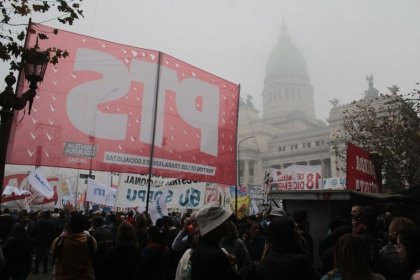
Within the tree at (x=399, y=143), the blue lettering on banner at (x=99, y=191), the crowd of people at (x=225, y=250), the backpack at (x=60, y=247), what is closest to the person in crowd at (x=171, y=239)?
the crowd of people at (x=225, y=250)

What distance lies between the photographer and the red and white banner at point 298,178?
21.1m

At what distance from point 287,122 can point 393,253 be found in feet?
323

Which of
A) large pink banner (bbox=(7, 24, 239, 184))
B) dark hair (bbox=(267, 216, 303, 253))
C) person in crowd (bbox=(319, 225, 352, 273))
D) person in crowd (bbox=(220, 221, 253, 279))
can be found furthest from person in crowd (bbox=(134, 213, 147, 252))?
dark hair (bbox=(267, 216, 303, 253))

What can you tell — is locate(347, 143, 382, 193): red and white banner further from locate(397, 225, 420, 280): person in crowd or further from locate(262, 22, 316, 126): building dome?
locate(262, 22, 316, 126): building dome

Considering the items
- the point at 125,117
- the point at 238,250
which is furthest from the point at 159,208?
the point at 238,250

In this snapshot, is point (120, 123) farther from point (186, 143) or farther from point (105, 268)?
point (105, 268)

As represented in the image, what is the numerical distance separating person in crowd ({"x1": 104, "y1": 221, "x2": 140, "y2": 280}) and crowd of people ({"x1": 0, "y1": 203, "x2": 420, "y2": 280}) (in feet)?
0.04

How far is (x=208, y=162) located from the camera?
9023 millimetres

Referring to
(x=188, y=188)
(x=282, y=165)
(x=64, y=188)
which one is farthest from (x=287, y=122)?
(x=188, y=188)

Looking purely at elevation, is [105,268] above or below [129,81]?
below

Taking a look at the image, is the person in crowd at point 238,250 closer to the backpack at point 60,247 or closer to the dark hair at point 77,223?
the backpack at point 60,247

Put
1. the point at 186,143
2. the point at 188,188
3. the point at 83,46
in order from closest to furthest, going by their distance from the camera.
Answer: the point at 83,46
the point at 186,143
the point at 188,188

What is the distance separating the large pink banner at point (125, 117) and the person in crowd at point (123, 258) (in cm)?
265

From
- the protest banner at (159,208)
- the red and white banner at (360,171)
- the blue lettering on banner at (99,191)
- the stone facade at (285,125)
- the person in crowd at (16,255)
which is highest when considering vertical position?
the stone facade at (285,125)
